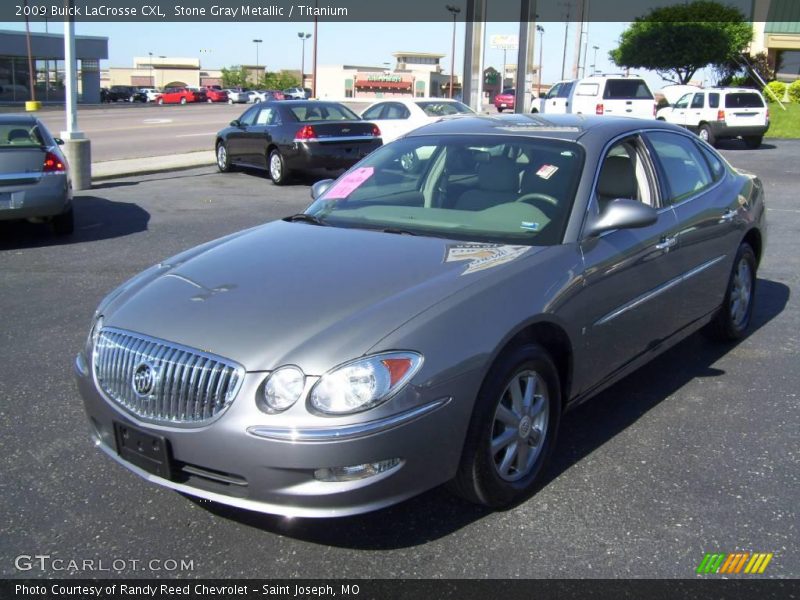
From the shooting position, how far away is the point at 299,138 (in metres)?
15.3

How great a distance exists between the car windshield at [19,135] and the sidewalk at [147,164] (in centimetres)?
515

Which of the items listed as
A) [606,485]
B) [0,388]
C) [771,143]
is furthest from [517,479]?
[771,143]

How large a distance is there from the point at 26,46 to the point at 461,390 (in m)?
62.7

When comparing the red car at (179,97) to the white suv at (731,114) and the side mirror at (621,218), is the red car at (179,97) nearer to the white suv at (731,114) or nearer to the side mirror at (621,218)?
the white suv at (731,114)

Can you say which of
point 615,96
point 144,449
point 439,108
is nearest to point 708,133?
point 615,96

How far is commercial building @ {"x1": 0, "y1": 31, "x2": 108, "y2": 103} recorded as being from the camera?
55938mm

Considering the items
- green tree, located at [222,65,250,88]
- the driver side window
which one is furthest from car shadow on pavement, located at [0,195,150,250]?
green tree, located at [222,65,250,88]

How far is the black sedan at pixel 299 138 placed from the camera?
50.4 feet

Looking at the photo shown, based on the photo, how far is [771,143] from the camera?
89.2 feet

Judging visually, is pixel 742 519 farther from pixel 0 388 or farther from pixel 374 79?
pixel 374 79

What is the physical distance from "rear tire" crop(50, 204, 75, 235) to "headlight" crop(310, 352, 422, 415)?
792 centimetres

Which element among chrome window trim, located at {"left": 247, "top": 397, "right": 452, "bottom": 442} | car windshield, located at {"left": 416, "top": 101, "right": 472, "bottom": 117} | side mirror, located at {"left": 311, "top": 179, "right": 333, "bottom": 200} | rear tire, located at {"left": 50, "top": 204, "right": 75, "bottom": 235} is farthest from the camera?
car windshield, located at {"left": 416, "top": 101, "right": 472, "bottom": 117}

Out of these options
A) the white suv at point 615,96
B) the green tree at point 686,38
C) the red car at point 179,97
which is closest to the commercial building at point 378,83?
the red car at point 179,97

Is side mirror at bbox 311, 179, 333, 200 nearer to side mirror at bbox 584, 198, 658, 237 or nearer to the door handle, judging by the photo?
side mirror at bbox 584, 198, 658, 237
